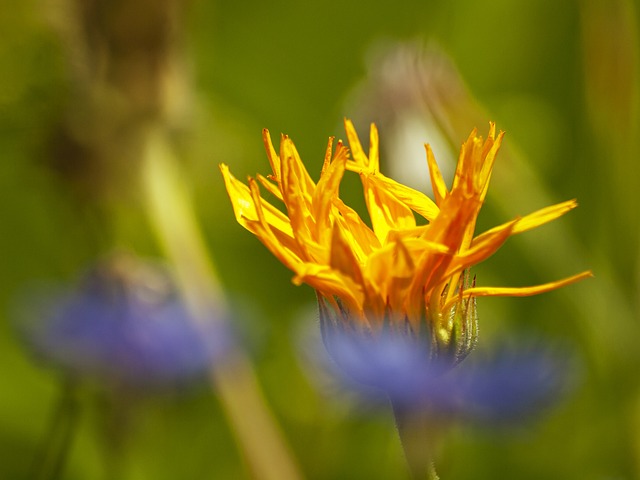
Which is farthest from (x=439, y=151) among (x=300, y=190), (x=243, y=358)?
(x=300, y=190)

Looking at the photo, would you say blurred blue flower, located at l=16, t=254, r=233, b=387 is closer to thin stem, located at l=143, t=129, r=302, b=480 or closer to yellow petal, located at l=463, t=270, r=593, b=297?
thin stem, located at l=143, t=129, r=302, b=480

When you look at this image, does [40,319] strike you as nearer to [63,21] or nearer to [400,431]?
[63,21]

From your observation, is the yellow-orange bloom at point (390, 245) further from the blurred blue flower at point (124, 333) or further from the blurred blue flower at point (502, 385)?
the blurred blue flower at point (124, 333)

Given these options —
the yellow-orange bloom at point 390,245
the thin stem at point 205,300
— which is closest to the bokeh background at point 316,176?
the thin stem at point 205,300

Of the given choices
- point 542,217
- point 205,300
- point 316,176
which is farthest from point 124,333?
point 316,176

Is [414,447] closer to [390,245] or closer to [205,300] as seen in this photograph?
[390,245]

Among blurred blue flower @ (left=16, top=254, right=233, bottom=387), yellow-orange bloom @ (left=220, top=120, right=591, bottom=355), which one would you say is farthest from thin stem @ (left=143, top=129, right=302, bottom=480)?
yellow-orange bloom @ (left=220, top=120, right=591, bottom=355)
